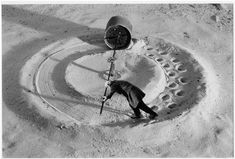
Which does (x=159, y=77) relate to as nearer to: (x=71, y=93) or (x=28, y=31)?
(x=71, y=93)

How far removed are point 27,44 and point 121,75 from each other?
7.12 ft

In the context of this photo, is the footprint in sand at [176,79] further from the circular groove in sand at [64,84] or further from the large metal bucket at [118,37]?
the large metal bucket at [118,37]

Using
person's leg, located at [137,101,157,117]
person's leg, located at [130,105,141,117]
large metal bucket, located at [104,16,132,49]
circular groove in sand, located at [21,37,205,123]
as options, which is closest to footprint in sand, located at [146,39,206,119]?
circular groove in sand, located at [21,37,205,123]

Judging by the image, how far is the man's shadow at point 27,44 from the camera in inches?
226

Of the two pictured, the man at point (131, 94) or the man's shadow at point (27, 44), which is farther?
the man's shadow at point (27, 44)

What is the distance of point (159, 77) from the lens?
6180mm

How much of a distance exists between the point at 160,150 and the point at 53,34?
12.3 feet

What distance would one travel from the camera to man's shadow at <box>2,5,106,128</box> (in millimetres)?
5730

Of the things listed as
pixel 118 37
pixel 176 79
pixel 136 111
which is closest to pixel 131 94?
pixel 136 111

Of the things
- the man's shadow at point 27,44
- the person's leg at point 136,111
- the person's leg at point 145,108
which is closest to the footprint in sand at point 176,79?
the person's leg at point 145,108

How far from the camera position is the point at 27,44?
24.3ft

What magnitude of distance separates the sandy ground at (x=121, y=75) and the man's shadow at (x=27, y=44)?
0.02 m

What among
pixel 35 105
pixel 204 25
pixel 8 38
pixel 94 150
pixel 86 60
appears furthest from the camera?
pixel 204 25

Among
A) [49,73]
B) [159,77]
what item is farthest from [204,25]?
[49,73]
